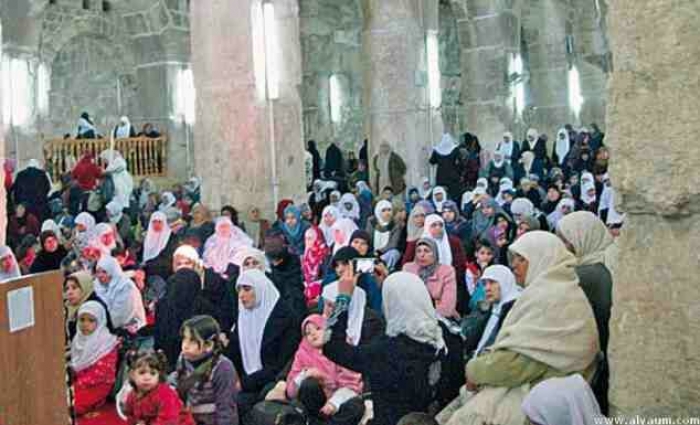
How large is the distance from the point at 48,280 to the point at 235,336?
2.37 meters

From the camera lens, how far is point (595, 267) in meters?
4.01

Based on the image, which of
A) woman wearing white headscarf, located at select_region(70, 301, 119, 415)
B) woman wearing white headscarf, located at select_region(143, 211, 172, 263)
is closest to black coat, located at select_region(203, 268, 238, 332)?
woman wearing white headscarf, located at select_region(70, 301, 119, 415)

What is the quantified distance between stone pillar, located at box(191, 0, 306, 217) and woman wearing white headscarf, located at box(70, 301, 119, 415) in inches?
138

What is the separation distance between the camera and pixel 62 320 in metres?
3.22

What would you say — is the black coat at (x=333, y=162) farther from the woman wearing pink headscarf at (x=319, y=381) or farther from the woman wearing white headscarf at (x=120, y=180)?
the woman wearing pink headscarf at (x=319, y=381)

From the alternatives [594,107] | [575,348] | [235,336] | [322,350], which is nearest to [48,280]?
[322,350]

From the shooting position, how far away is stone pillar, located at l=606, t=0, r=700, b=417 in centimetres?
289

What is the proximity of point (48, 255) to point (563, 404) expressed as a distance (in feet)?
19.0

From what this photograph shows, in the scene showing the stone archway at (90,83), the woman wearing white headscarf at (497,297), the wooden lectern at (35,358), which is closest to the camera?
the wooden lectern at (35,358)

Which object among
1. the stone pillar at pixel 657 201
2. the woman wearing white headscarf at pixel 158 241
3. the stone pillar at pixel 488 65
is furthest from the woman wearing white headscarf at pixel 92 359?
the stone pillar at pixel 488 65

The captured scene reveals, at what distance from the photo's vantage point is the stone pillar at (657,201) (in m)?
2.89

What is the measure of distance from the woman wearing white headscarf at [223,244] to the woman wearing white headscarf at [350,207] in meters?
2.30

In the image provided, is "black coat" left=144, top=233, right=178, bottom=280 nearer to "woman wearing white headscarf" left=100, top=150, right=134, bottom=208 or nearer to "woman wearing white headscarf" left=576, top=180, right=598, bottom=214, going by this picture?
"woman wearing white headscarf" left=100, top=150, right=134, bottom=208

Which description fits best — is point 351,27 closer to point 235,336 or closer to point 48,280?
point 235,336
